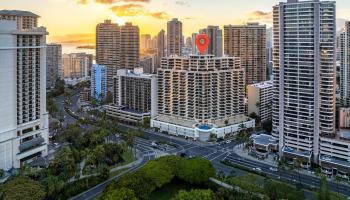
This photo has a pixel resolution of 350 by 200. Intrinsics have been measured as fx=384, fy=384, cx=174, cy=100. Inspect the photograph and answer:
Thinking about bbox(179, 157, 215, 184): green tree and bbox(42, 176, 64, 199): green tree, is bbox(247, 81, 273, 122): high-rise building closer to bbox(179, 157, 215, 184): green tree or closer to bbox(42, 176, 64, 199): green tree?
bbox(179, 157, 215, 184): green tree

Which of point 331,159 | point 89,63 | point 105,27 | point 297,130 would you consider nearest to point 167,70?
point 297,130

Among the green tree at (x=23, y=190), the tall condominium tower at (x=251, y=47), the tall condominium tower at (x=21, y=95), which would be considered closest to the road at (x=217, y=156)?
the green tree at (x=23, y=190)

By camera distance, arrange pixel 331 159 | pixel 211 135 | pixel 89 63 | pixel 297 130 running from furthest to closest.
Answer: pixel 89 63 → pixel 211 135 → pixel 297 130 → pixel 331 159

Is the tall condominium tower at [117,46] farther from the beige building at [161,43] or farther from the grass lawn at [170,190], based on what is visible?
the grass lawn at [170,190]

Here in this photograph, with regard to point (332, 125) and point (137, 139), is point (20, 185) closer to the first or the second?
point (137, 139)

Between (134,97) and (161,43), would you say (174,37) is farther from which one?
(134,97)

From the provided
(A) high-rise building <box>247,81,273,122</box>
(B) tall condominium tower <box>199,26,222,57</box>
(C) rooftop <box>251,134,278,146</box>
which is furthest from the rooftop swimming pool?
(B) tall condominium tower <box>199,26,222,57</box>
